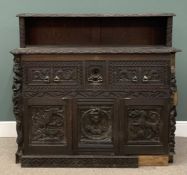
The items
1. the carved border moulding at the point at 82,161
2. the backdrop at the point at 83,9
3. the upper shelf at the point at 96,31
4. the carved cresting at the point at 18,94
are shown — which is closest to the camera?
the carved cresting at the point at 18,94

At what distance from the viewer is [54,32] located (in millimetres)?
2674

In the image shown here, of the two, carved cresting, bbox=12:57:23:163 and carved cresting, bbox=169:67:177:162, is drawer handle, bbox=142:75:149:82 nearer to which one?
carved cresting, bbox=169:67:177:162

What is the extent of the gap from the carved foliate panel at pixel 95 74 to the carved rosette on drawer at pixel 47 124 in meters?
0.25

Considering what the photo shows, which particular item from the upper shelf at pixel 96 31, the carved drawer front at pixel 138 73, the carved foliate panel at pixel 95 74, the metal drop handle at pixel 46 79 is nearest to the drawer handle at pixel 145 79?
the carved drawer front at pixel 138 73

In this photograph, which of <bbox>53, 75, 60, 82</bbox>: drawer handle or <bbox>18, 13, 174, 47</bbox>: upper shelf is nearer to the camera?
<bbox>53, 75, 60, 82</bbox>: drawer handle

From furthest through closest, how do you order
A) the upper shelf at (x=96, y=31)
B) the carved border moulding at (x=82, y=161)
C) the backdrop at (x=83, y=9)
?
the backdrop at (x=83, y=9)
the upper shelf at (x=96, y=31)
the carved border moulding at (x=82, y=161)

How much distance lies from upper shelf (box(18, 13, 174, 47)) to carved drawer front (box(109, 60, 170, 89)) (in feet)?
1.17

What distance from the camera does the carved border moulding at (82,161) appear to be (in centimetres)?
243

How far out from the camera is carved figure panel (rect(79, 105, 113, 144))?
240cm

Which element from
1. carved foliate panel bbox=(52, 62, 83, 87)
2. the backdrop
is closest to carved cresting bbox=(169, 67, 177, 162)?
carved foliate panel bbox=(52, 62, 83, 87)

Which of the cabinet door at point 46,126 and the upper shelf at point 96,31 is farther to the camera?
the upper shelf at point 96,31

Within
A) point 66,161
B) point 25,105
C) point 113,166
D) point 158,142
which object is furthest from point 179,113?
point 25,105

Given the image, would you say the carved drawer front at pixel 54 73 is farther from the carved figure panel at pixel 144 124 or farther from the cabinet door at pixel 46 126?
the carved figure panel at pixel 144 124

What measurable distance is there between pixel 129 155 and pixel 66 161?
1.36ft
